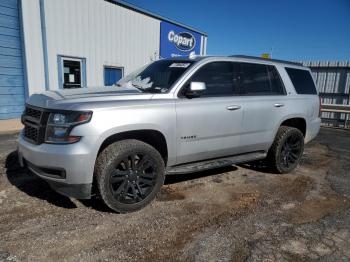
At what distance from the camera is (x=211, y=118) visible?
4.02 m

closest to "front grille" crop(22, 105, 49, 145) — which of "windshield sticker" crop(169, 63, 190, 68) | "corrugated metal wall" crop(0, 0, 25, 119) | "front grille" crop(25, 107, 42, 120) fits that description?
"front grille" crop(25, 107, 42, 120)

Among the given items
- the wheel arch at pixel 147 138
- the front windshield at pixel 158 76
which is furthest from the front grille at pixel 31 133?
the front windshield at pixel 158 76

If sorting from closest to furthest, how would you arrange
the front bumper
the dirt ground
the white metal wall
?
1. the dirt ground
2. the front bumper
3. the white metal wall

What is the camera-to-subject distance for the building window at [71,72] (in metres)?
10.3

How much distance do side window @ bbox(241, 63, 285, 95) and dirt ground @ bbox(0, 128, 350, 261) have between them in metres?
1.51

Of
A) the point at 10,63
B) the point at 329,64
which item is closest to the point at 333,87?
the point at 329,64

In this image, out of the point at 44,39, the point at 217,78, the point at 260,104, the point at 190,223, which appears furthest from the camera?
the point at 44,39

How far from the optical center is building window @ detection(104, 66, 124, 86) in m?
12.1

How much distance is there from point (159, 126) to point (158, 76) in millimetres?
1020

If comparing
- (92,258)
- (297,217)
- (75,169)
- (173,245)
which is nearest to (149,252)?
(173,245)

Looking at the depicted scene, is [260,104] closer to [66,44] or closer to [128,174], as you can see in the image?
[128,174]

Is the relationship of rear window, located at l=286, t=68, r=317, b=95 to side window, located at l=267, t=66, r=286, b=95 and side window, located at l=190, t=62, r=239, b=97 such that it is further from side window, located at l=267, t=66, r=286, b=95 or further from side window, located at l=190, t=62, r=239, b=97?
side window, located at l=190, t=62, r=239, b=97

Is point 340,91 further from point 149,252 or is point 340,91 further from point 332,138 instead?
point 149,252

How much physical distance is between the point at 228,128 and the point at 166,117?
1.11 meters
